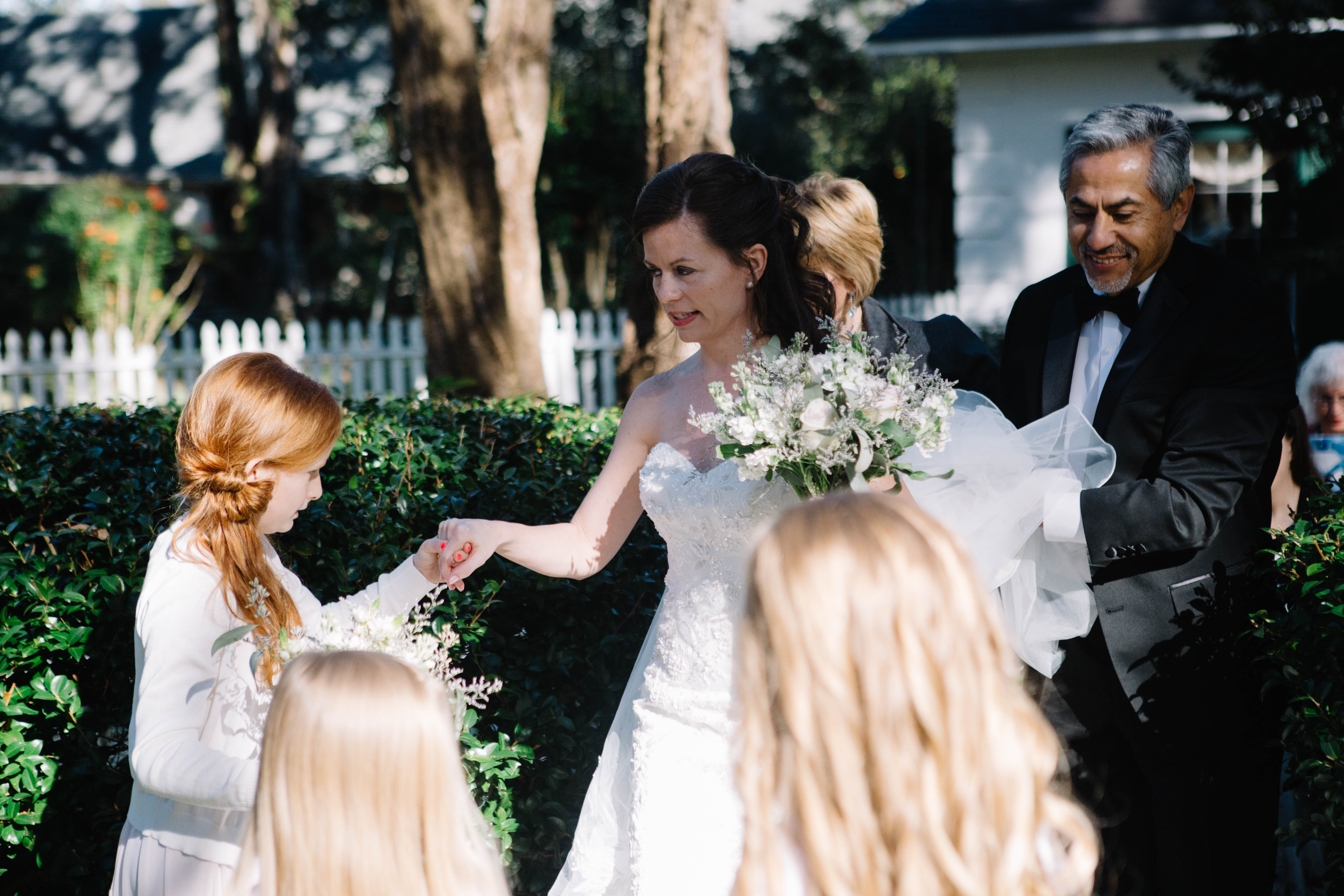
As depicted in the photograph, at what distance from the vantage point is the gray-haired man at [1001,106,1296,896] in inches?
113

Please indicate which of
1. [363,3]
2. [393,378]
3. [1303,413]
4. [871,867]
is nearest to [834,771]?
[871,867]

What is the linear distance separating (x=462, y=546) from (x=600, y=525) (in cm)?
50

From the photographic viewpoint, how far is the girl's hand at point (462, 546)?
2.80 m

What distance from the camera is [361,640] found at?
7.32ft

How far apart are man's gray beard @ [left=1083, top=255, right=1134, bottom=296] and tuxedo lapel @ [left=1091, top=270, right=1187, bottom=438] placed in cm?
6

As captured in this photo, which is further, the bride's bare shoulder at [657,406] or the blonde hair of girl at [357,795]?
the bride's bare shoulder at [657,406]

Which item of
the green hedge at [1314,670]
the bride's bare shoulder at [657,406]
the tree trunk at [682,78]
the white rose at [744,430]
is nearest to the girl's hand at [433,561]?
the bride's bare shoulder at [657,406]

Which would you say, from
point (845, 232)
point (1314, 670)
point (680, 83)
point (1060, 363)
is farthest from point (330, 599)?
point (680, 83)

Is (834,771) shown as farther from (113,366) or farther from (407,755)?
(113,366)

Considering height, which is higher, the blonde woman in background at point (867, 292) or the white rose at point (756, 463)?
the blonde woman in background at point (867, 292)

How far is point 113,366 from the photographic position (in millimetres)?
11891

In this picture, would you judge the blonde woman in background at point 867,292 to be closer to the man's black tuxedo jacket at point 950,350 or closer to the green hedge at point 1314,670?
the man's black tuxedo jacket at point 950,350

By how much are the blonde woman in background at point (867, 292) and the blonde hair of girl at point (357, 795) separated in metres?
2.44

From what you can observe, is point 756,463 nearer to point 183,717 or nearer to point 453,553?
point 453,553
